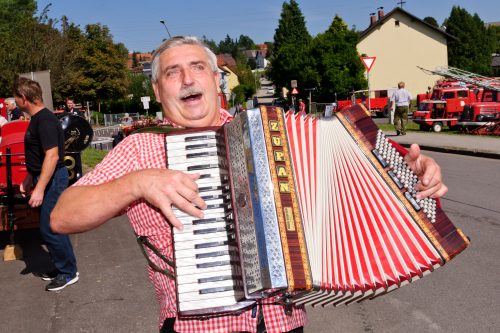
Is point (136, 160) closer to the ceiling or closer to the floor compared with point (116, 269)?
closer to the ceiling

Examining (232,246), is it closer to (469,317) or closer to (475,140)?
(469,317)

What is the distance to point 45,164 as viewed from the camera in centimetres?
477

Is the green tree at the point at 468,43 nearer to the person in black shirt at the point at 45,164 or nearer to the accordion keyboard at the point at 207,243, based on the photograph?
the person in black shirt at the point at 45,164

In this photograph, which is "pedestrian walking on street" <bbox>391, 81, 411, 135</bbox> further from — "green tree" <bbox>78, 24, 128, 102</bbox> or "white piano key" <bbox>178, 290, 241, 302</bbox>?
"green tree" <bbox>78, 24, 128, 102</bbox>

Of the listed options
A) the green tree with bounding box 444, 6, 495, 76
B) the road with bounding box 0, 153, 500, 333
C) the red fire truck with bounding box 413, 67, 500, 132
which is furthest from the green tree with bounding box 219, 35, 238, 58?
the road with bounding box 0, 153, 500, 333

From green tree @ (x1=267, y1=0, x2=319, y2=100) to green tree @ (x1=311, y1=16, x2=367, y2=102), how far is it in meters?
0.90

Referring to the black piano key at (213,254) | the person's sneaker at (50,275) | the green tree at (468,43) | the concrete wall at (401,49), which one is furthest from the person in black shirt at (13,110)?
the green tree at (468,43)

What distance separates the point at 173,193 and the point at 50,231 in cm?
373

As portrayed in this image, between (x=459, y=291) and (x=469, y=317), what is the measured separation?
0.55m

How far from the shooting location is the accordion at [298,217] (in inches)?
69.6

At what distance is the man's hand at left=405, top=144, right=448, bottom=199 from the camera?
209 cm

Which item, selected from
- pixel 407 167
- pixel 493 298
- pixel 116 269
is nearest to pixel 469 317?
pixel 493 298

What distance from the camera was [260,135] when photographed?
1864 mm

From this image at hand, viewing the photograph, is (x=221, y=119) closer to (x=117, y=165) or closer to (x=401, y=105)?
(x=117, y=165)
